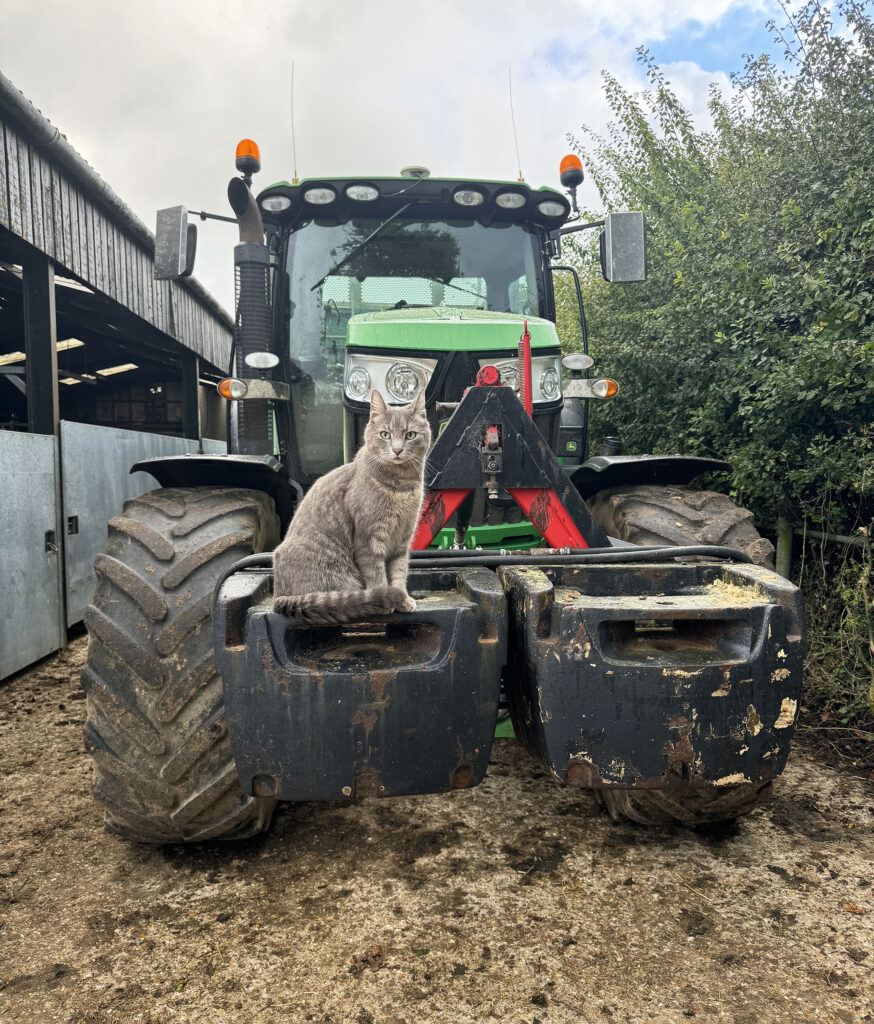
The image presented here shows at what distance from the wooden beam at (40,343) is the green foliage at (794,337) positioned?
472 centimetres

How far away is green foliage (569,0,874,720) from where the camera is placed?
3.83 meters

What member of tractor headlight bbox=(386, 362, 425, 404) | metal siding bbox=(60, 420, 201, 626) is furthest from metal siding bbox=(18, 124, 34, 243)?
tractor headlight bbox=(386, 362, 425, 404)

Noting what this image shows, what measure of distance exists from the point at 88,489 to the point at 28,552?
3.79 feet

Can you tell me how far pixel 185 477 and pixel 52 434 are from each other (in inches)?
135

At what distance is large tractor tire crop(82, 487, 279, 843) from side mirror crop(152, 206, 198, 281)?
→ 1.65 meters

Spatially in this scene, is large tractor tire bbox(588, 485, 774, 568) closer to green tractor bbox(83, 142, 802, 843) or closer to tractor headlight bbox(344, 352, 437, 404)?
green tractor bbox(83, 142, 802, 843)

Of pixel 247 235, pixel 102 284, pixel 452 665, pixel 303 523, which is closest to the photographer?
pixel 452 665

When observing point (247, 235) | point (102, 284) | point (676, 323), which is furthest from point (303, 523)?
point (102, 284)

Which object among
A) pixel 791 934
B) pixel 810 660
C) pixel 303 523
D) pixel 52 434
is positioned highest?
pixel 52 434

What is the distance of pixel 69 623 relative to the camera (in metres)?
5.53

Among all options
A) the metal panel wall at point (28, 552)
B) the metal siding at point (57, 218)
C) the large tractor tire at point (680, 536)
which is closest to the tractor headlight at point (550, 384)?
the large tractor tire at point (680, 536)

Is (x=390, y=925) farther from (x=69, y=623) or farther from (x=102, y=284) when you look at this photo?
(x=102, y=284)

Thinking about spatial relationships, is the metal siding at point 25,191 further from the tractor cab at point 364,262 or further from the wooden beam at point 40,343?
the tractor cab at point 364,262

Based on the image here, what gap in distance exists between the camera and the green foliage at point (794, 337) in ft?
12.6
